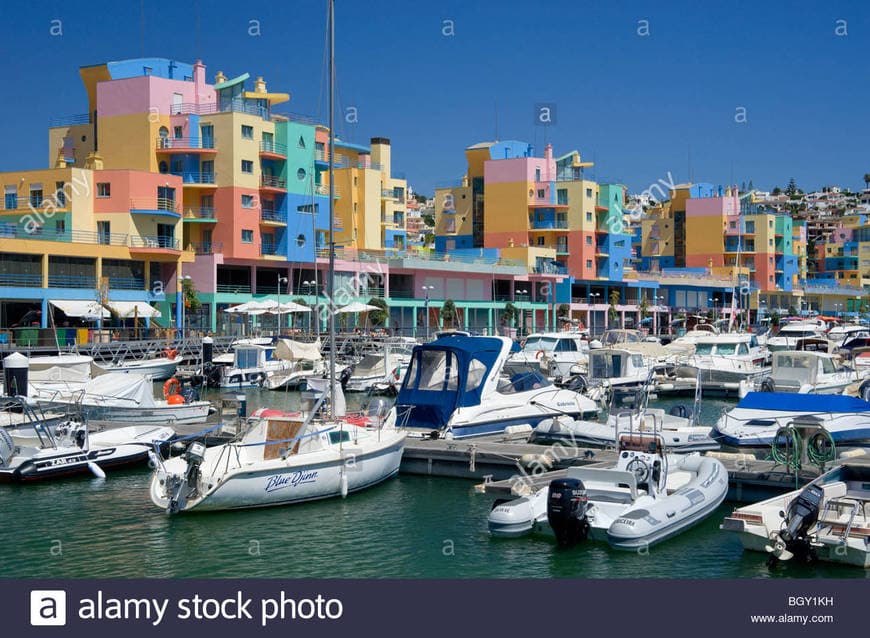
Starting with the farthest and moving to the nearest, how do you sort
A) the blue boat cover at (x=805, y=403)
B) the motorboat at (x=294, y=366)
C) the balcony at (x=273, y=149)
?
the balcony at (x=273, y=149)
the motorboat at (x=294, y=366)
the blue boat cover at (x=805, y=403)

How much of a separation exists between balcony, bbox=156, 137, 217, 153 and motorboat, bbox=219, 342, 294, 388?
67.8 ft

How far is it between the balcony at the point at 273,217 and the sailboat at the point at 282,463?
44.9 m

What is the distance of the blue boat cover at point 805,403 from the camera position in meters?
Result: 25.5

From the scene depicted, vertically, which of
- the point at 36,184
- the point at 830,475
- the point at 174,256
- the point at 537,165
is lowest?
the point at 830,475

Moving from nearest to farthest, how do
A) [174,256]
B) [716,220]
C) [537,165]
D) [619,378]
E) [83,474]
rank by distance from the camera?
[83,474]
[619,378]
[174,256]
[537,165]
[716,220]

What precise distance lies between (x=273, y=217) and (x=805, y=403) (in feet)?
154

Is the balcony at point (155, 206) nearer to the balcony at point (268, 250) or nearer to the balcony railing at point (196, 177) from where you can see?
the balcony railing at point (196, 177)

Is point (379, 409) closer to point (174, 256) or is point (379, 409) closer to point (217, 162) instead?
point (174, 256)

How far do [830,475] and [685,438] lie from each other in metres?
6.92

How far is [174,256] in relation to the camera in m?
60.7

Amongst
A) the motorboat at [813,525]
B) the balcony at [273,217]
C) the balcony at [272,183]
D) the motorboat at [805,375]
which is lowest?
the motorboat at [813,525]

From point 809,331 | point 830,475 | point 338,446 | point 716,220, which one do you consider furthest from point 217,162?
point 716,220

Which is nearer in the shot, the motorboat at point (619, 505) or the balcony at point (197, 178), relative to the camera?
the motorboat at point (619, 505)

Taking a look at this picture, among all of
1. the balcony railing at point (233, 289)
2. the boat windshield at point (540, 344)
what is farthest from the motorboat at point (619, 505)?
the balcony railing at point (233, 289)
